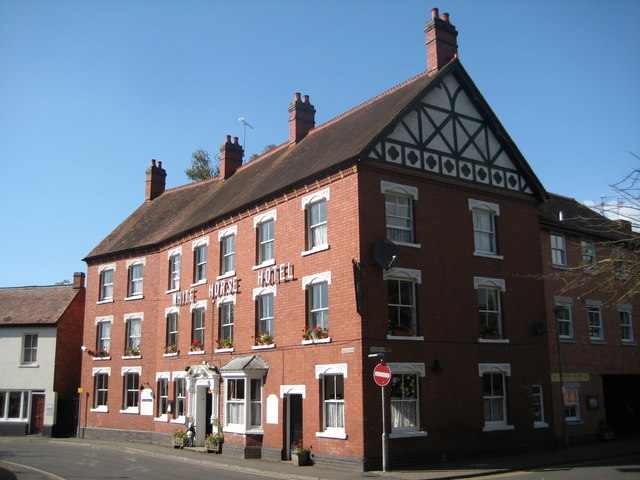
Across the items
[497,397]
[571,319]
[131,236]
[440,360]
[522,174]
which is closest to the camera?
[440,360]

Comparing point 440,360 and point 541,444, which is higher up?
point 440,360

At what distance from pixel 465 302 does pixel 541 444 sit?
5884mm

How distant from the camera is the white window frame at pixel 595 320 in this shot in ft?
88.0

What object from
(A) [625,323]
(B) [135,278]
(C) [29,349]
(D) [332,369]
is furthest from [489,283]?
(C) [29,349]

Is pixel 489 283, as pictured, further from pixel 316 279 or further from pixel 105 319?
pixel 105 319

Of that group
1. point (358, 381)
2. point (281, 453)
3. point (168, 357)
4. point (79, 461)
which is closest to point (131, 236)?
point (168, 357)

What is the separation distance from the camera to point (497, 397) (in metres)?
21.4

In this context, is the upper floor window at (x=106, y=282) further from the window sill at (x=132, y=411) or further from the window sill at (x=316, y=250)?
the window sill at (x=316, y=250)

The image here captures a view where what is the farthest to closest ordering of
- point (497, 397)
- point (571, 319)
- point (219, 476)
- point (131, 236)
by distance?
point (131, 236), point (571, 319), point (497, 397), point (219, 476)

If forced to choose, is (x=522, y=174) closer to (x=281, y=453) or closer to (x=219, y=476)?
(x=281, y=453)

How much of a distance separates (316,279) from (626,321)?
645 inches

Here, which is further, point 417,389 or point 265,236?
point 265,236

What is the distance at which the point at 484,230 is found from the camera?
22688 mm

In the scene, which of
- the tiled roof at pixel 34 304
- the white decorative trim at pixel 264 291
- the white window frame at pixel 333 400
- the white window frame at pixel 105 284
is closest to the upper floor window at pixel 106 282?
the white window frame at pixel 105 284
